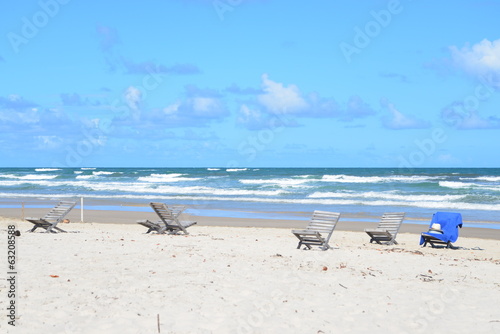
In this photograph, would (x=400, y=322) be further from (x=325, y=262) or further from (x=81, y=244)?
(x=81, y=244)

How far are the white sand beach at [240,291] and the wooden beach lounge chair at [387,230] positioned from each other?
2787 mm

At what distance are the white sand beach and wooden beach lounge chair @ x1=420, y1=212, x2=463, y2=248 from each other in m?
2.82

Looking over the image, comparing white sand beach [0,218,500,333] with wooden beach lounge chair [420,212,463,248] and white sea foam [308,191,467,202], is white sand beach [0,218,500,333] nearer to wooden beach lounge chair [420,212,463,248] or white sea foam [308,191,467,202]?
wooden beach lounge chair [420,212,463,248]

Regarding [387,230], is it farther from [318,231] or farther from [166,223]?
[166,223]

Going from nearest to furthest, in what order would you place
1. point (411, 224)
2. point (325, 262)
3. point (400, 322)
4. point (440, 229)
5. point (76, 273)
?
point (400, 322) → point (76, 273) → point (325, 262) → point (440, 229) → point (411, 224)

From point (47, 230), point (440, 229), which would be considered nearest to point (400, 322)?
point (440, 229)

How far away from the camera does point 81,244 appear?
35.6 ft

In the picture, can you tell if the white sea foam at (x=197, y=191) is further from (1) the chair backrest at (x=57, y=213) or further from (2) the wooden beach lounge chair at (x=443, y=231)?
(2) the wooden beach lounge chair at (x=443, y=231)

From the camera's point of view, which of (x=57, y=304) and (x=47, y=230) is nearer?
(x=57, y=304)

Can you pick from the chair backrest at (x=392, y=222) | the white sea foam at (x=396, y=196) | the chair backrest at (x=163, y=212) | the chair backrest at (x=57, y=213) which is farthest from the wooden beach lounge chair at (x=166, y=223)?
the white sea foam at (x=396, y=196)

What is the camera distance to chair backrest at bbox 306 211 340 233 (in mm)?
12297

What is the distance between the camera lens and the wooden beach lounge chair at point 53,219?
13891mm

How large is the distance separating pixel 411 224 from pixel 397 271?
11046mm

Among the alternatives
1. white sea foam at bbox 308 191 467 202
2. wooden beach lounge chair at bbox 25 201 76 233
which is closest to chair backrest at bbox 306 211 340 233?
wooden beach lounge chair at bbox 25 201 76 233
